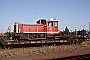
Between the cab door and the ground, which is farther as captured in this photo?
the cab door

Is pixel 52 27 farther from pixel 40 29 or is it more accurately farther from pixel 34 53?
pixel 34 53

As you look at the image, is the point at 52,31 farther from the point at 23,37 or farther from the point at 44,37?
the point at 23,37

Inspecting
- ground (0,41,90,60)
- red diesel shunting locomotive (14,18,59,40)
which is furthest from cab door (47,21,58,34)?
ground (0,41,90,60)

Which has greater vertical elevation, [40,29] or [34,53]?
[40,29]

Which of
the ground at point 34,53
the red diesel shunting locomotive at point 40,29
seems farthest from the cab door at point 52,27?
the ground at point 34,53

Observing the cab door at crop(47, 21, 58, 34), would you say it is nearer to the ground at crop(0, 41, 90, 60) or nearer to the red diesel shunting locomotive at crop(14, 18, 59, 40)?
the red diesel shunting locomotive at crop(14, 18, 59, 40)

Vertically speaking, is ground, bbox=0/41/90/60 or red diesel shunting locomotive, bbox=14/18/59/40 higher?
red diesel shunting locomotive, bbox=14/18/59/40

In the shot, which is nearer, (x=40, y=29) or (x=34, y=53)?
(x=34, y=53)

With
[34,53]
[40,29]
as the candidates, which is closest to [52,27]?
[40,29]

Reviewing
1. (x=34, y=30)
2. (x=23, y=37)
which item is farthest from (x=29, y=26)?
(x=23, y=37)

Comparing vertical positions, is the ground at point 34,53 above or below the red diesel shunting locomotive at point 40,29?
below

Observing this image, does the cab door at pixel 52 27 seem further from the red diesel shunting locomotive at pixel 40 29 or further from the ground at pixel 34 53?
the ground at pixel 34 53

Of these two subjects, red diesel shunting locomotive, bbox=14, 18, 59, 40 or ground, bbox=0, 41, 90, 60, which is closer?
ground, bbox=0, 41, 90, 60

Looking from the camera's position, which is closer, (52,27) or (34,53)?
(34,53)
